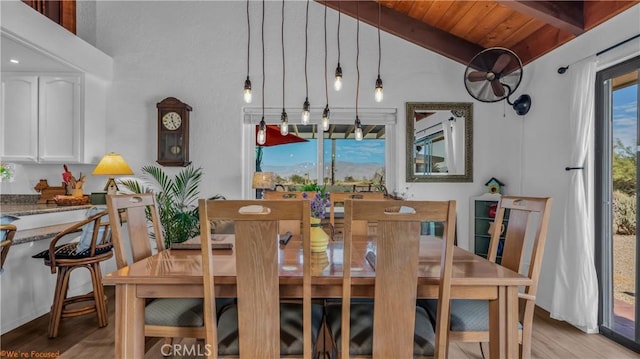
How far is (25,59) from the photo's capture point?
3.03 metres

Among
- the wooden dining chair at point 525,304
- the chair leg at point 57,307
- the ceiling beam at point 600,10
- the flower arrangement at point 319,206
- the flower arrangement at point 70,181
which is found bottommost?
the chair leg at point 57,307

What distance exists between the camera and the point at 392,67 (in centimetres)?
378

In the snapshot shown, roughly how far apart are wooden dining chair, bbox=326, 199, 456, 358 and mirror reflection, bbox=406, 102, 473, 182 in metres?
2.58

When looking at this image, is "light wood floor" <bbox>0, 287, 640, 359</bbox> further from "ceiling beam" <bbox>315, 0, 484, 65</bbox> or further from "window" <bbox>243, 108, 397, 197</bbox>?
"ceiling beam" <bbox>315, 0, 484, 65</bbox>

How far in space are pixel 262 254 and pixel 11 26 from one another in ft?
9.02

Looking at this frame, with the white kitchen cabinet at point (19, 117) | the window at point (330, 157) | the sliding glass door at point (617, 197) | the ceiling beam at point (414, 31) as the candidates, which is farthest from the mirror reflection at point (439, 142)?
the white kitchen cabinet at point (19, 117)

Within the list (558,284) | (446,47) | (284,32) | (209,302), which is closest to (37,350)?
(209,302)

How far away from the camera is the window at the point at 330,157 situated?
3918mm

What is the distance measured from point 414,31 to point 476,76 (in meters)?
0.93

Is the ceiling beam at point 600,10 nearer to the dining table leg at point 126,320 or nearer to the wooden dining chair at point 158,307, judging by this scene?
the wooden dining chair at point 158,307

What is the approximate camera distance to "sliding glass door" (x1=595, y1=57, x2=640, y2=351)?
2.38m

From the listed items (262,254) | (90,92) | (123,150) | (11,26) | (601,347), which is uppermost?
(11,26)

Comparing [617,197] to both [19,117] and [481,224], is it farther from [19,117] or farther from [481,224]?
[19,117]

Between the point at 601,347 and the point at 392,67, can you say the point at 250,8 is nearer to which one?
the point at 392,67
